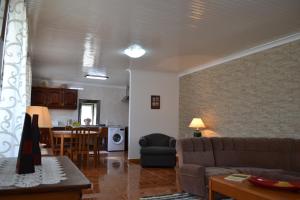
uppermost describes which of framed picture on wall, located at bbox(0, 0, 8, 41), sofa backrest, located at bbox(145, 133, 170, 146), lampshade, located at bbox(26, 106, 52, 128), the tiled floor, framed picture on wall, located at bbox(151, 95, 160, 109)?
framed picture on wall, located at bbox(0, 0, 8, 41)

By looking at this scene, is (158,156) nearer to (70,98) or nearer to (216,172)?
(216,172)

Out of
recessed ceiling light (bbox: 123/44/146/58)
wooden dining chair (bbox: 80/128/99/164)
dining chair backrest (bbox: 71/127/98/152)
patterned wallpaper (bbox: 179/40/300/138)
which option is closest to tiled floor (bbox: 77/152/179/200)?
wooden dining chair (bbox: 80/128/99/164)

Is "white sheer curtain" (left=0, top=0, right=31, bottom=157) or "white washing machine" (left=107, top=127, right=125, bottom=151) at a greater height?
"white sheer curtain" (left=0, top=0, right=31, bottom=157)

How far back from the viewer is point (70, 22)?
3.47 m

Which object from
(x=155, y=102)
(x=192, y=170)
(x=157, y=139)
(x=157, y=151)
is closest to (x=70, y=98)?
(x=155, y=102)

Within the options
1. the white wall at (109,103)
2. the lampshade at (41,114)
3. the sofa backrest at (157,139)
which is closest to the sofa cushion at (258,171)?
the lampshade at (41,114)

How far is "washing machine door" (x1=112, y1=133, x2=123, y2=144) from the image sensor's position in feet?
28.7

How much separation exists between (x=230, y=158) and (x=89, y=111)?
6.37 metres

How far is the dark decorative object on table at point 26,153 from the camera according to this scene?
1.39 metres

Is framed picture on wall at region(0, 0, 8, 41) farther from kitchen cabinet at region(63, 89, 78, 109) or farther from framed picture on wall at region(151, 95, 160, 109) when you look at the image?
kitchen cabinet at region(63, 89, 78, 109)

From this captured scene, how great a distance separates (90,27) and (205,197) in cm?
288

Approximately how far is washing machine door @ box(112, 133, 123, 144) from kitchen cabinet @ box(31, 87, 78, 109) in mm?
1719

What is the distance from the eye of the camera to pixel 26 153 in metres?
1.40

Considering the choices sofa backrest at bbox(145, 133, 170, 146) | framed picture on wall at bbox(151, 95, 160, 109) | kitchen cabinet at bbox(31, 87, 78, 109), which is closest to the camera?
sofa backrest at bbox(145, 133, 170, 146)
